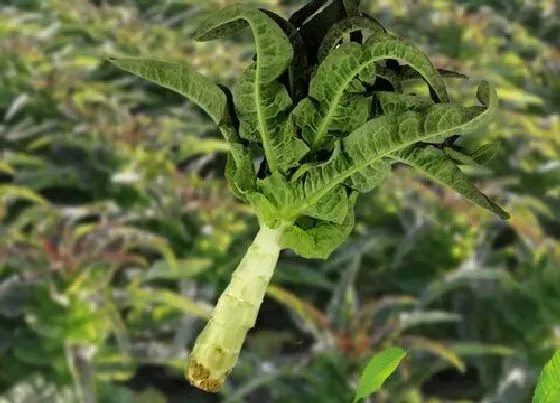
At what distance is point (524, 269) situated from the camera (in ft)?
5.00

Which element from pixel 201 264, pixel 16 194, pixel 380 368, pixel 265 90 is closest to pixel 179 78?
pixel 265 90

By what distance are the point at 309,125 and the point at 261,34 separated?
0.05m

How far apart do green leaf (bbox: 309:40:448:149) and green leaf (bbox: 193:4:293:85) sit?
0.02 metres

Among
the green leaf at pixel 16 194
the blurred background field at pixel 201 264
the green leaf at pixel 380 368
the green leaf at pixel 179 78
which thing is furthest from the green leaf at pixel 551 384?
the green leaf at pixel 16 194

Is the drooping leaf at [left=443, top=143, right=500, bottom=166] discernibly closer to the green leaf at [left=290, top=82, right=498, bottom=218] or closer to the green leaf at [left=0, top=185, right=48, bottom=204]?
the green leaf at [left=290, top=82, right=498, bottom=218]

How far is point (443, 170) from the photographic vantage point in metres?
0.32

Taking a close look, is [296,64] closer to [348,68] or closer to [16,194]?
[348,68]

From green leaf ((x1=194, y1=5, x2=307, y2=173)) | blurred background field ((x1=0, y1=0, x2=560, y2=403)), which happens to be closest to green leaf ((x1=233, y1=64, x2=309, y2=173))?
green leaf ((x1=194, y1=5, x2=307, y2=173))

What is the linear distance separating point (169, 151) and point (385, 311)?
658mm

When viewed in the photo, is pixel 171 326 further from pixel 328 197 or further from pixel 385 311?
pixel 328 197

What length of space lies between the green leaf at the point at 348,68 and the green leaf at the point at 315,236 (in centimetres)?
5

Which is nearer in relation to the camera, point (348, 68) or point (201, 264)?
point (348, 68)

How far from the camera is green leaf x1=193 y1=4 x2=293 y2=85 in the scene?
0.30m

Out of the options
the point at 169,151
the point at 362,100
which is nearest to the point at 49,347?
the point at 169,151
